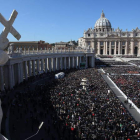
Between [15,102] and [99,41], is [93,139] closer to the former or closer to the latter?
[15,102]

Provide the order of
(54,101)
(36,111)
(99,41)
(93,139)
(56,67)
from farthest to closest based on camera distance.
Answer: (99,41) → (56,67) → (54,101) → (36,111) → (93,139)

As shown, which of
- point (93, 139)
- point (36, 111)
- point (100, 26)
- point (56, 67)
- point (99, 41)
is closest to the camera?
point (93, 139)

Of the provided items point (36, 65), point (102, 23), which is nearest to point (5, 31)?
point (36, 65)

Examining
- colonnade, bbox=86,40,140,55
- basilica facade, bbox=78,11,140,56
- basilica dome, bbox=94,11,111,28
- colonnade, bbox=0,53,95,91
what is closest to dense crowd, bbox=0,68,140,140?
colonnade, bbox=0,53,95,91

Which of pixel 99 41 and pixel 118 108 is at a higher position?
pixel 99 41

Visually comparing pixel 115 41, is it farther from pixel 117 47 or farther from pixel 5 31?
pixel 5 31

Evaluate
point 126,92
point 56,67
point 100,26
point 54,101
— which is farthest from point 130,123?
point 100,26

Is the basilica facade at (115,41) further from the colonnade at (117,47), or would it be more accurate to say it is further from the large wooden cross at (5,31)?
the large wooden cross at (5,31)
